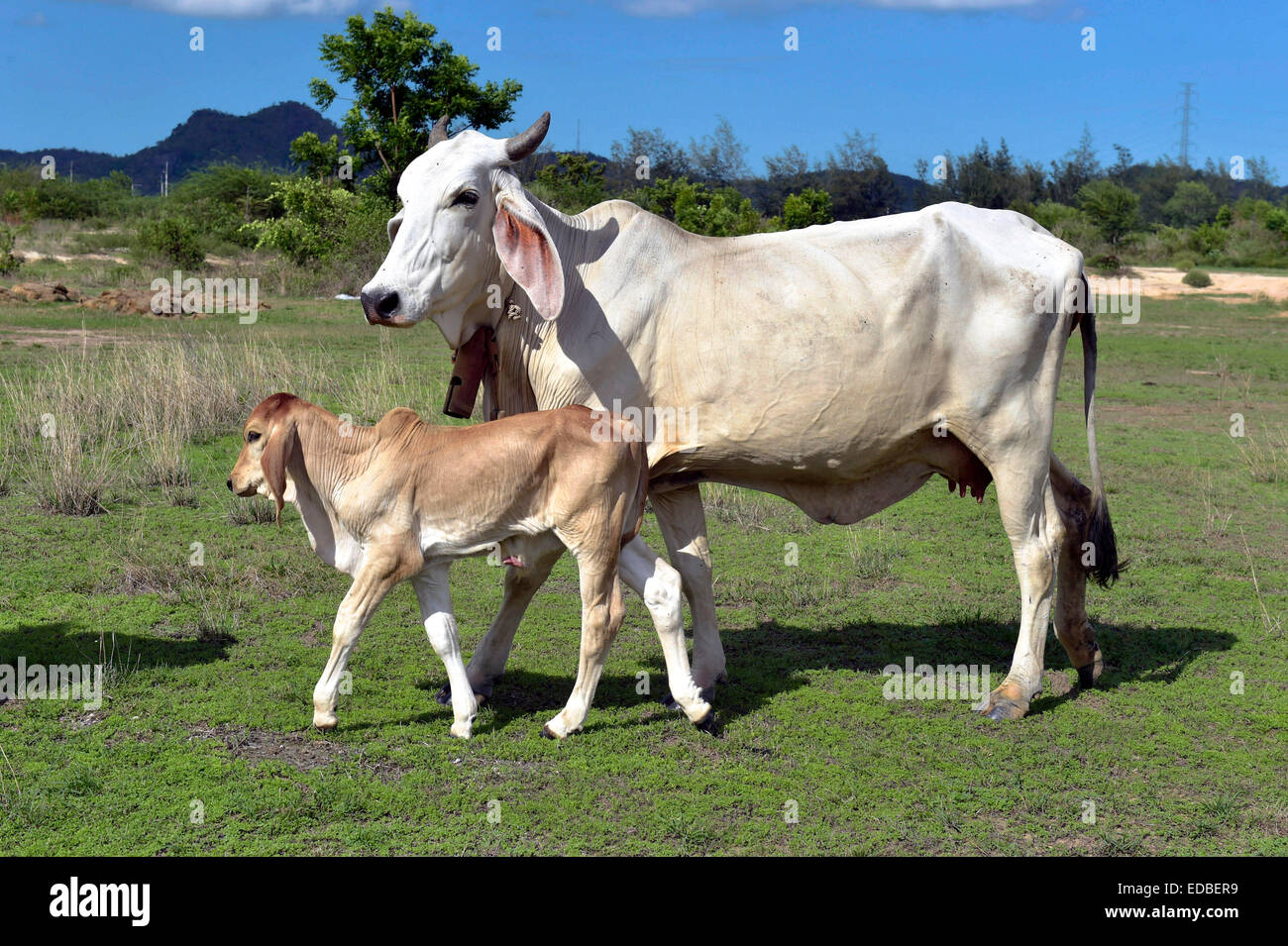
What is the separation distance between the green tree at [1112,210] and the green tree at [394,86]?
25.7m

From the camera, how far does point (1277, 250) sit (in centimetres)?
4362

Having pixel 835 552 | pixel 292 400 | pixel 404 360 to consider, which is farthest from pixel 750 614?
pixel 404 360

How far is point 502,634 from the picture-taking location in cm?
593

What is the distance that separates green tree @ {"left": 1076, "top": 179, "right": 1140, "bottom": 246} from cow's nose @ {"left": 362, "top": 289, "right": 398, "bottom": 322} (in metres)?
45.5

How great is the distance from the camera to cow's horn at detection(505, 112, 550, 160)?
5375 millimetres

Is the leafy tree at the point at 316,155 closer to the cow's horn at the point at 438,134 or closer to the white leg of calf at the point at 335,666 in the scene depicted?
the cow's horn at the point at 438,134

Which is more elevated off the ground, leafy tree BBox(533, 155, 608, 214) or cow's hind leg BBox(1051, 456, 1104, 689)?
leafy tree BBox(533, 155, 608, 214)

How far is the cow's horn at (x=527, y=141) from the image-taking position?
538 centimetres

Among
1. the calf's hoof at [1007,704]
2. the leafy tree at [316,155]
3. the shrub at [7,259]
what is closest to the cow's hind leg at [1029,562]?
the calf's hoof at [1007,704]

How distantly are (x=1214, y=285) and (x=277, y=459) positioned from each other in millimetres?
34937

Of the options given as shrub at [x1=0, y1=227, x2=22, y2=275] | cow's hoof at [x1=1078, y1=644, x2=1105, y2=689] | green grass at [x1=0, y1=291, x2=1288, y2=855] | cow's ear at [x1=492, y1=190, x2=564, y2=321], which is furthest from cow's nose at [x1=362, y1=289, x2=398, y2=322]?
shrub at [x1=0, y1=227, x2=22, y2=275]

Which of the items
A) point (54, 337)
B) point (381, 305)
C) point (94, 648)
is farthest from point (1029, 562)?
point (54, 337)

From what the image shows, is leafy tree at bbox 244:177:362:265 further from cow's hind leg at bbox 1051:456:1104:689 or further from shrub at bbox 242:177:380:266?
cow's hind leg at bbox 1051:456:1104:689
